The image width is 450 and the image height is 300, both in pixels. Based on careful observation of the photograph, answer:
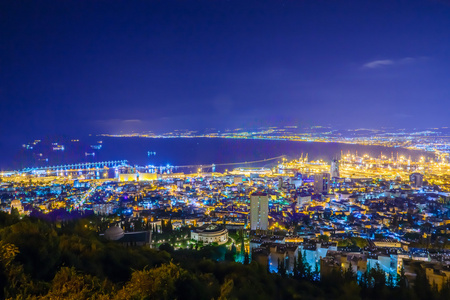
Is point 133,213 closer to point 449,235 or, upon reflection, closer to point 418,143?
point 449,235

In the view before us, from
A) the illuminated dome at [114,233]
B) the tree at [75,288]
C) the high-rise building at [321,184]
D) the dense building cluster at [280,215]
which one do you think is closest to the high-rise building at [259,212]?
the dense building cluster at [280,215]

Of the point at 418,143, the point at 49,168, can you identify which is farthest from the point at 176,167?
the point at 418,143

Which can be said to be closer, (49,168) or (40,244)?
(40,244)

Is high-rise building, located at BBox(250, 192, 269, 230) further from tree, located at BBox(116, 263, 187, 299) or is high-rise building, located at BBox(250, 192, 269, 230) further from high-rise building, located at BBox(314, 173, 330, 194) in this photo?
tree, located at BBox(116, 263, 187, 299)

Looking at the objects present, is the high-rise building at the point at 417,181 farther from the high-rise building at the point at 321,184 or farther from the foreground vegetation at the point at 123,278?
the foreground vegetation at the point at 123,278

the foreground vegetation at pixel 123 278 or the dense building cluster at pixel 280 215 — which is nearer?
the foreground vegetation at pixel 123 278

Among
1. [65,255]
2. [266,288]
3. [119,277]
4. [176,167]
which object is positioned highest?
[65,255]

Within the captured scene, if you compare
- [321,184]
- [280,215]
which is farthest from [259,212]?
[321,184]

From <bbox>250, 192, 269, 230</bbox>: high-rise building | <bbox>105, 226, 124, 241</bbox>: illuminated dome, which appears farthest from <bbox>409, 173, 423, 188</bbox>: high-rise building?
<bbox>105, 226, 124, 241</bbox>: illuminated dome
